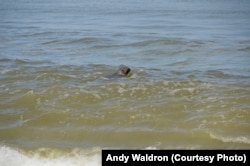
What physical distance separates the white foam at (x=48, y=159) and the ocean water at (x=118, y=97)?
2 centimetres

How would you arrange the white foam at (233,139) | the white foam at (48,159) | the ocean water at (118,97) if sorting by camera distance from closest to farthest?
the white foam at (48,159) < the white foam at (233,139) < the ocean water at (118,97)

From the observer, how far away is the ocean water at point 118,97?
714cm

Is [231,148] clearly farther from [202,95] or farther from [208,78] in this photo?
[208,78]

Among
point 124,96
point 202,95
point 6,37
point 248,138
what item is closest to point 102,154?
point 248,138

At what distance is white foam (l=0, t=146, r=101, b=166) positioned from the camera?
632 cm

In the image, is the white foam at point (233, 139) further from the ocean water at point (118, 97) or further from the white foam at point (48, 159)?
the white foam at point (48, 159)

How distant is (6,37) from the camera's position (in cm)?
2006

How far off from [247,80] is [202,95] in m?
2.09

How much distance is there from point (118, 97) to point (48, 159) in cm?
346

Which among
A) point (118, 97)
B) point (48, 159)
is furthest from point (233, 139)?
point (118, 97)

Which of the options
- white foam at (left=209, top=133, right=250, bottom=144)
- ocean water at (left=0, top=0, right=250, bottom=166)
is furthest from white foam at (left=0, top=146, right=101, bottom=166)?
white foam at (left=209, top=133, right=250, bottom=144)

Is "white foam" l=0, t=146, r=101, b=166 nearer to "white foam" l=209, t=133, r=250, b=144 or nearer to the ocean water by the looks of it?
the ocean water

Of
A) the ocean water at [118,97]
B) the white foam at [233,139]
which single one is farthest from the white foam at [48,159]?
the white foam at [233,139]

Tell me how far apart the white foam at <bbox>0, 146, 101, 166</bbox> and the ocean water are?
2 centimetres
